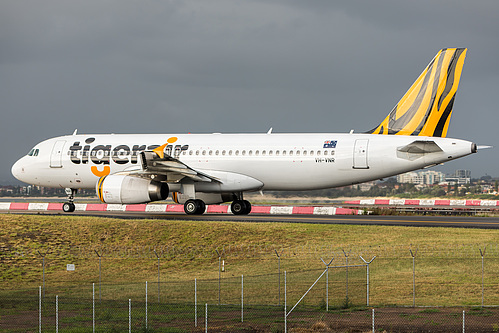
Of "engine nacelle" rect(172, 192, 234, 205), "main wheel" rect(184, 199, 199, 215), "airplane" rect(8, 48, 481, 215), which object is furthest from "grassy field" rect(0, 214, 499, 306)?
"engine nacelle" rect(172, 192, 234, 205)

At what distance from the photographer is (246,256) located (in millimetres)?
28562

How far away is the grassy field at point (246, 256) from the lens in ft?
72.4

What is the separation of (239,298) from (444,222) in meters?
17.9

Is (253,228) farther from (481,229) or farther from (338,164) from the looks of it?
(481,229)

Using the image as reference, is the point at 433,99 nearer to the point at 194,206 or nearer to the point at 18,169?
the point at 194,206

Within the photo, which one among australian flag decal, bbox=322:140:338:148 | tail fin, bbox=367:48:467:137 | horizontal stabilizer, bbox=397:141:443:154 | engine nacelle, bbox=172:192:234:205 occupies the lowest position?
engine nacelle, bbox=172:192:234:205

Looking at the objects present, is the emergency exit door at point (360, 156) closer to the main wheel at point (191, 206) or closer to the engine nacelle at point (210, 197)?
the engine nacelle at point (210, 197)

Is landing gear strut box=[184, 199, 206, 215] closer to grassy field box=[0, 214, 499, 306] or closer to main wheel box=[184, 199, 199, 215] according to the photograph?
main wheel box=[184, 199, 199, 215]

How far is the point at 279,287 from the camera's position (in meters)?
20.4

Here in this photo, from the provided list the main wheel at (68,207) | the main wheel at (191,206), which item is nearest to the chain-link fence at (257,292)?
the main wheel at (191,206)

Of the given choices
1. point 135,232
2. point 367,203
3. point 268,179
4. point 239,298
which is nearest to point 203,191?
Result: point 268,179

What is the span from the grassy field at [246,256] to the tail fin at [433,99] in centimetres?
704

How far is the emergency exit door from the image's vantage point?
35.1m

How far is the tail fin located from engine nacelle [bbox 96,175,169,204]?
42.6 ft
